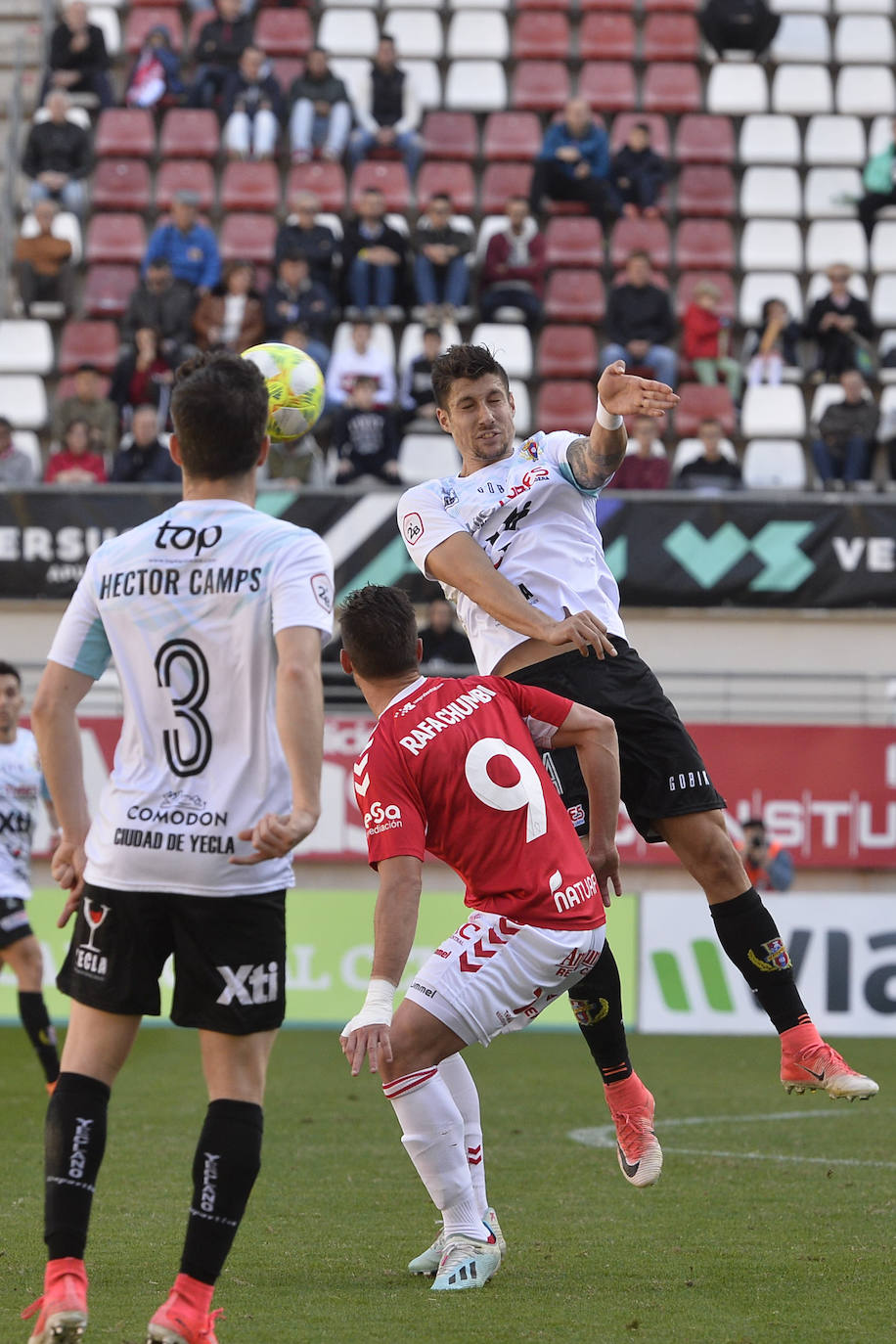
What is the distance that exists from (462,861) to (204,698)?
4.16ft

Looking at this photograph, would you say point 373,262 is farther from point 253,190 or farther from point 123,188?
point 123,188

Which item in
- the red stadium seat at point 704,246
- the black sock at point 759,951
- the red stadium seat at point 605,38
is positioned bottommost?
the black sock at point 759,951

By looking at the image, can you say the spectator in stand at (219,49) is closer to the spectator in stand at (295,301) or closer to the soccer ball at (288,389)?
the spectator in stand at (295,301)

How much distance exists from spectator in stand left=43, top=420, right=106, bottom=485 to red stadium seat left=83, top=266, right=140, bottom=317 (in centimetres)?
284

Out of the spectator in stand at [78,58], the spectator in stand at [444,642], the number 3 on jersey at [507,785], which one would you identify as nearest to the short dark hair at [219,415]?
the number 3 on jersey at [507,785]

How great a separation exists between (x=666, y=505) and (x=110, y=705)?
501 centimetres

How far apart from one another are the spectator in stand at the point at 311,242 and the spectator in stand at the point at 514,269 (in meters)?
1.55

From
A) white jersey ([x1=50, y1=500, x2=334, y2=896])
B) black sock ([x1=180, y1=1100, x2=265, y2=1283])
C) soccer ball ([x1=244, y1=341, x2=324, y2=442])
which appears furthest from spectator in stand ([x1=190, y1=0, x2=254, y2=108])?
black sock ([x1=180, y1=1100, x2=265, y2=1283])

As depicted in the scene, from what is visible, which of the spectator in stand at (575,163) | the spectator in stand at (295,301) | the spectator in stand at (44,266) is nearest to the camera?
the spectator in stand at (295,301)

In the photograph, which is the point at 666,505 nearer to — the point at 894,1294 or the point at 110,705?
the point at 110,705

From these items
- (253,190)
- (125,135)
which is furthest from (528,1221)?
(125,135)

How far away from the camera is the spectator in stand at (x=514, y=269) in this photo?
18.1m

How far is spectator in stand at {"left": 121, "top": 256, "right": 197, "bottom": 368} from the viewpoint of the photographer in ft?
56.6

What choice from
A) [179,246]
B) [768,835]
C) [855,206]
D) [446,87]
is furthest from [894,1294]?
[446,87]
